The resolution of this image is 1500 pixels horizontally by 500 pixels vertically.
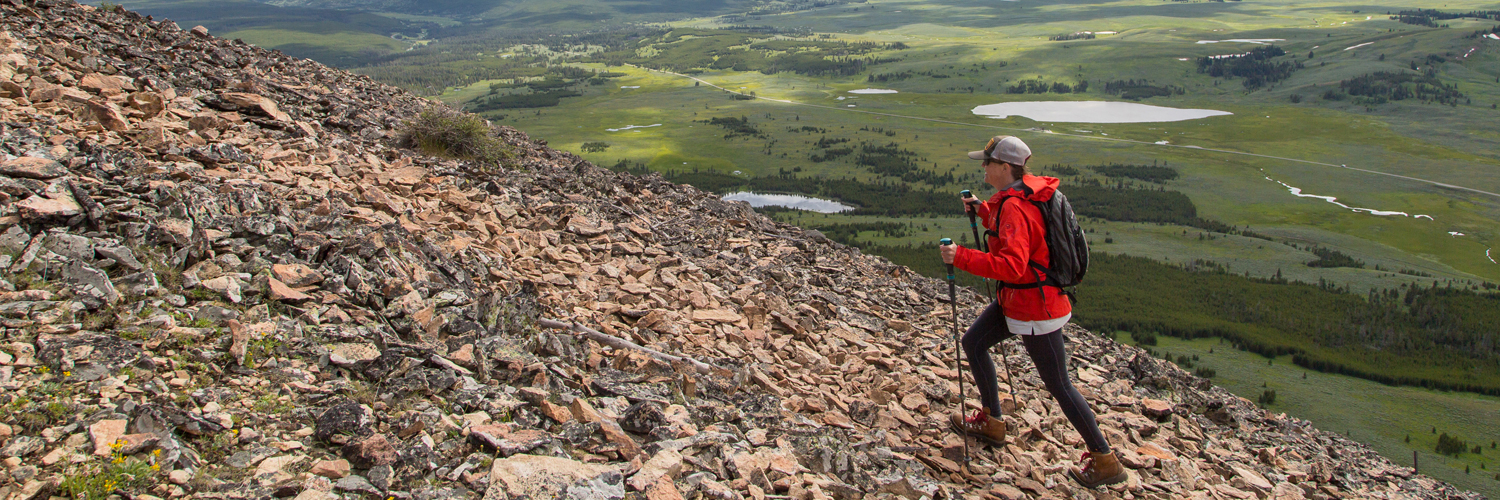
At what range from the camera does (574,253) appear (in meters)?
10.2

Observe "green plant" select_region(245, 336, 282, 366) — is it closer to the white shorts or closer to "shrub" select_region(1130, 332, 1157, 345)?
the white shorts

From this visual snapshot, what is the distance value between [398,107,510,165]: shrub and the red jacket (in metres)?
9.72

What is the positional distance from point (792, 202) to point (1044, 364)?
99.8m

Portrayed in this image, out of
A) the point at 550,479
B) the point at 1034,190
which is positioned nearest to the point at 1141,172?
the point at 1034,190

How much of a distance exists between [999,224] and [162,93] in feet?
38.2

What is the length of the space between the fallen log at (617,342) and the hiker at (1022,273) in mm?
2682

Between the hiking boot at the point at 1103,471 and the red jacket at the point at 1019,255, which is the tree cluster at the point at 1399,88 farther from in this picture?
the red jacket at the point at 1019,255

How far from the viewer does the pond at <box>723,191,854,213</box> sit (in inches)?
4065

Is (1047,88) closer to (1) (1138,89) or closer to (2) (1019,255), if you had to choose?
(1) (1138,89)

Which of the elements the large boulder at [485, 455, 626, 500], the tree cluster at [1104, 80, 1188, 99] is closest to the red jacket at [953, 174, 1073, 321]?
the large boulder at [485, 455, 626, 500]

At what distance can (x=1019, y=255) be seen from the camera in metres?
5.85

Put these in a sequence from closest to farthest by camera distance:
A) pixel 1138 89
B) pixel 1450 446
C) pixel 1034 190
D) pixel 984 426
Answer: pixel 1034 190 < pixel 984 426 < pixel 1450 446 < pixel 1138 89

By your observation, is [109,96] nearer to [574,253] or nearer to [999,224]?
[574,253]

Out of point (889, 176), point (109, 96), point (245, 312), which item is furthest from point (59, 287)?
point (889, 176)
